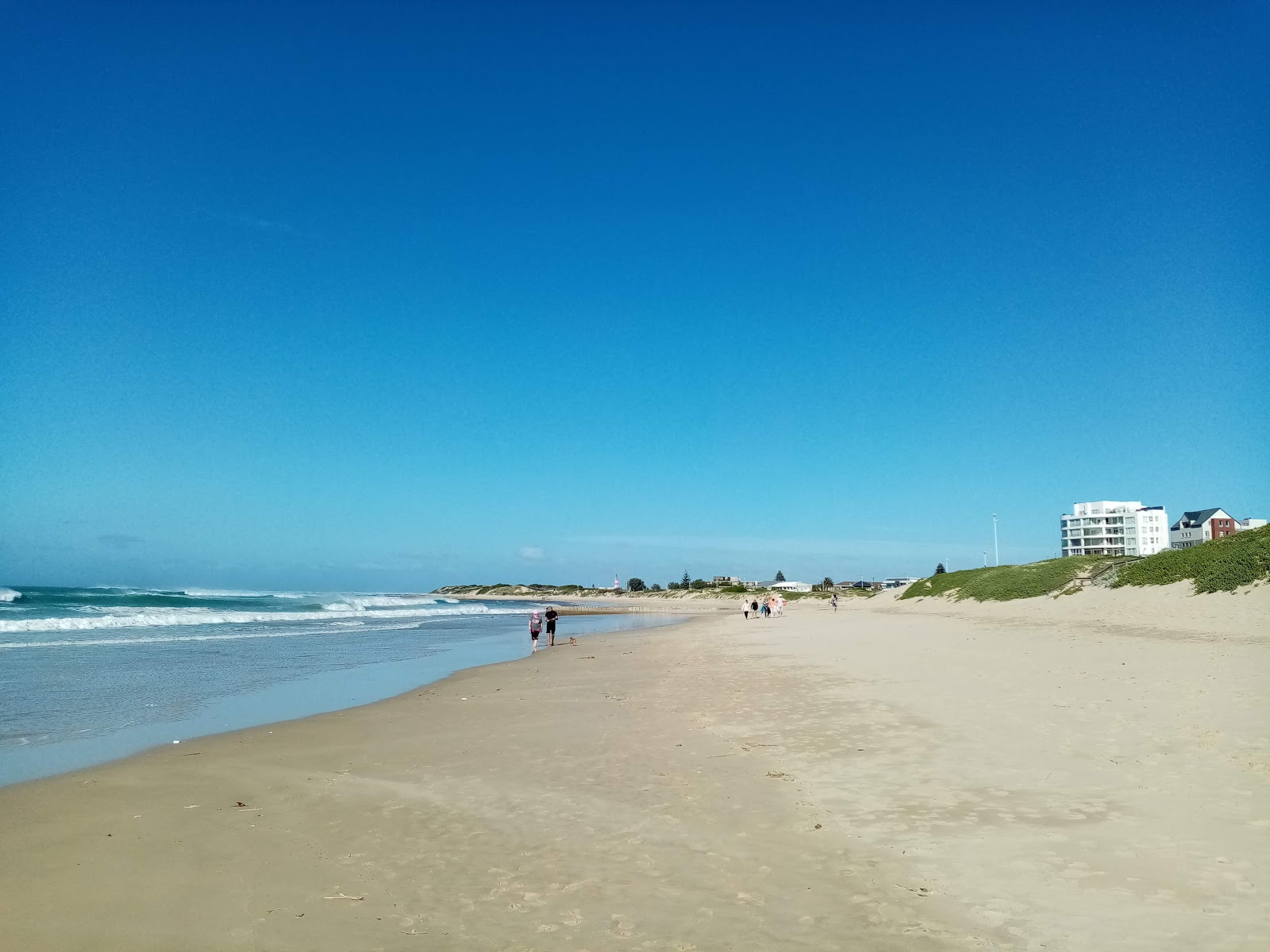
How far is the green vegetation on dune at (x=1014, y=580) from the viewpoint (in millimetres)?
45625

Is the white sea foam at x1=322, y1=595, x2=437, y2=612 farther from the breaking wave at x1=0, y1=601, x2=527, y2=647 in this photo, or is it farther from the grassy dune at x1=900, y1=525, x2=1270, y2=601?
the grassy dune at x1=900, y1=525, x2=1270, y2=601

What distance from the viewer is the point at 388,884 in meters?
6.20

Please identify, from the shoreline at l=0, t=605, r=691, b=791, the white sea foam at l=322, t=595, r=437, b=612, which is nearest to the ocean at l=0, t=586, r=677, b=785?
the shoreline at l=0, t=605, r=691, b=791

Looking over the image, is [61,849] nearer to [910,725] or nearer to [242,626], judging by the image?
[910,725]

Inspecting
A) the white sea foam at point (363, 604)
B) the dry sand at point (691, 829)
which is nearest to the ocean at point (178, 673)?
the dry sand at point (691, 829)

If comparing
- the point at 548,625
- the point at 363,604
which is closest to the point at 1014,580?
the point at 548,625

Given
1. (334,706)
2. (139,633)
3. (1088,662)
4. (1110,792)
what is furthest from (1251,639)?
(139,633)

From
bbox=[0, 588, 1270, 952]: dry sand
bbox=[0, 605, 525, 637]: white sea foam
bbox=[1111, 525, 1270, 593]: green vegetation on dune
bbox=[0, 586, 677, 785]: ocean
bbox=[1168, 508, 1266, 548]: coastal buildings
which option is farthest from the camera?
bbox=[1168, 508, 1266, 548]: coastal buildings

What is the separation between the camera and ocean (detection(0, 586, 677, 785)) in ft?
41.3

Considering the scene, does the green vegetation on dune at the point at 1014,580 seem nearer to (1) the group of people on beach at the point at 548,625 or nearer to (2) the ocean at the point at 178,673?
(2) the ocean at the point at 178,673

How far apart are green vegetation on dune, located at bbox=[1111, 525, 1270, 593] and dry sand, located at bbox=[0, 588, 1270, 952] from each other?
19.0 m

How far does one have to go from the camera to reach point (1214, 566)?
103 feet

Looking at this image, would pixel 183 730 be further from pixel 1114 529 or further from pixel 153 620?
pixel 1114 529

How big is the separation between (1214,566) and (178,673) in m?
37.2
